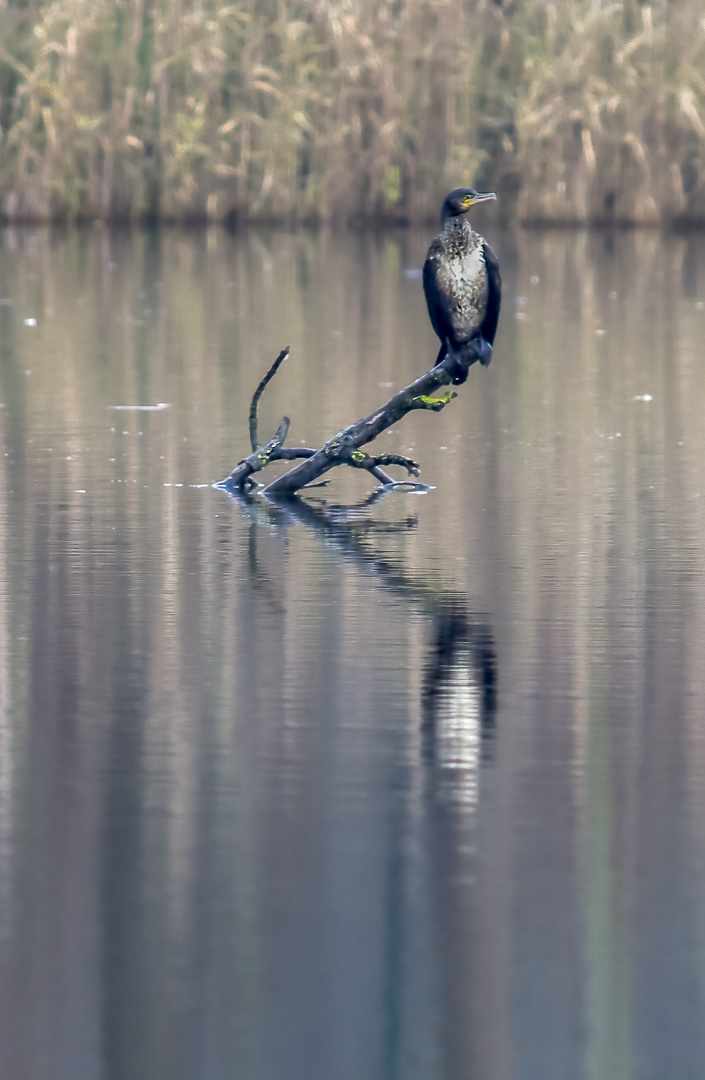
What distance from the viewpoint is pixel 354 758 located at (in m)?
A: 5.45

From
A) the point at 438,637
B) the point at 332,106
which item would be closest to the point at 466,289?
the point at 438,637

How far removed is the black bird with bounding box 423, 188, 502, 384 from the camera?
961 centimetres

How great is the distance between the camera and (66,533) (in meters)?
8.70

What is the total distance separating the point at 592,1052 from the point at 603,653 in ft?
9.32

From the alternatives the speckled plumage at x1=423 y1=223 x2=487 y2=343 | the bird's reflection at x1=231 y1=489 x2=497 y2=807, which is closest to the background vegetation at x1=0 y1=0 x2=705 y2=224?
the speckled plumage at x1=423 y1=223 x2=487 y2=343

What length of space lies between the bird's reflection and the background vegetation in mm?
17784

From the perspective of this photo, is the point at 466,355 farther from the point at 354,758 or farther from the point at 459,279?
the point at 354,758

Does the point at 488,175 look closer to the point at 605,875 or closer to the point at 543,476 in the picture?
the point at 543,476

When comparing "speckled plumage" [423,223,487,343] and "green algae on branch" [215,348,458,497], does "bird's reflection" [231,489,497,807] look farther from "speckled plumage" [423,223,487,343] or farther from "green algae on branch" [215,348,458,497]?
"speckled plumage" [423,223,487,343]

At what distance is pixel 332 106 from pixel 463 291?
59.7 feet

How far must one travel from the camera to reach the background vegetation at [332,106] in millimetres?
27188

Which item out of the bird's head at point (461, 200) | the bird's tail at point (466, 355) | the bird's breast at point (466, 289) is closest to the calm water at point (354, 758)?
the bird's tail at point (466, 355)

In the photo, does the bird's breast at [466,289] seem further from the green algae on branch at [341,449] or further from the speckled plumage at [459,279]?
the green algae on branch at [341,449]

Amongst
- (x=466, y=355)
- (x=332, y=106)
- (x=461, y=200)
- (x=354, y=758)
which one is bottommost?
(x=354, y=758)
